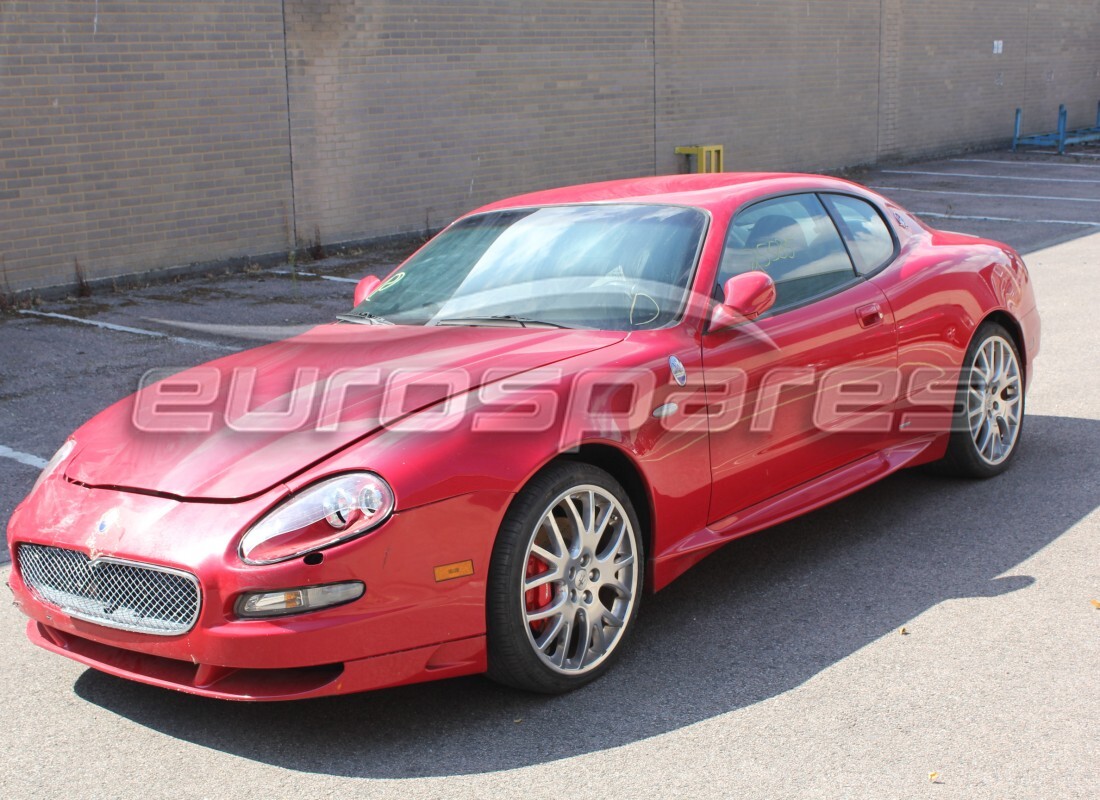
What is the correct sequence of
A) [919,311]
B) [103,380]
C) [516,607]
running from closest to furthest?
[516,607], [919,311], [103,380]

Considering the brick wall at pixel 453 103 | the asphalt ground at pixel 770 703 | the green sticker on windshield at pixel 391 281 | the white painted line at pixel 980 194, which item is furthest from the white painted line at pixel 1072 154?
the green sticker on windshield at pixel 391 281

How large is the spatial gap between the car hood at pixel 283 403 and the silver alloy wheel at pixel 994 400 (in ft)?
7.53

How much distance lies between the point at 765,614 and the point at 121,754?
220 cm

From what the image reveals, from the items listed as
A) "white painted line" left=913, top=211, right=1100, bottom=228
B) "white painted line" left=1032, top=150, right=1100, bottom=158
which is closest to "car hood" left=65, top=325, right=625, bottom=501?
"white painted line" left=913, top=211, right=1100, bottom=228

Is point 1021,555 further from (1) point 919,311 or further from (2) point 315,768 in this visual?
(2) point 315,768

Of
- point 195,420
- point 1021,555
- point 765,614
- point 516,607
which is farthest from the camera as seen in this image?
point 1021,555

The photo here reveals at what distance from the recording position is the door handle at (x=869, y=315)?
518 cm

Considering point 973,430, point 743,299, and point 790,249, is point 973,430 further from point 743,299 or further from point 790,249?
point 743,299

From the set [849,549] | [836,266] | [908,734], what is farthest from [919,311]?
[908,734]

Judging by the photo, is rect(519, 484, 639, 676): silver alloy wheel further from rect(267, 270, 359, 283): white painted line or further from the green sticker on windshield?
rect(267, 270, 359, 283): white painted line

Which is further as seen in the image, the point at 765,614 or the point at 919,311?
the point at 919,311

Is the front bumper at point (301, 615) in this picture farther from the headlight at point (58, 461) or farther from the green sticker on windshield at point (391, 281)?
the green sticker on windshield at point (391, 281)

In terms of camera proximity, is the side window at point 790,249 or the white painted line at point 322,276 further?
the white painted line at point 322,276

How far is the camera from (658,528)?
14.0 feet
